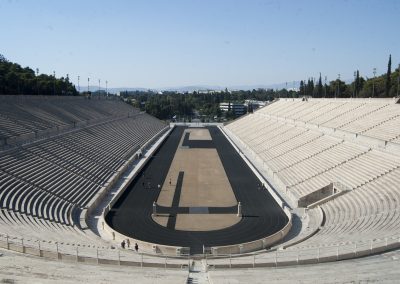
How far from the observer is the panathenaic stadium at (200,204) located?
13.4m

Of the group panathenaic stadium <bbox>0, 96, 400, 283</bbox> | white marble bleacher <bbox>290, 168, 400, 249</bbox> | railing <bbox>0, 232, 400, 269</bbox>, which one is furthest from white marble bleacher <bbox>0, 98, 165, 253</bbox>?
white marble bleacher <bbox>290, 168, 400, 249</bbox>

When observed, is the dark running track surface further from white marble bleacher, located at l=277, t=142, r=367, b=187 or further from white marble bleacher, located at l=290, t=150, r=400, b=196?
white marble bleacher, located at l=290, t=150, r=400, b=196

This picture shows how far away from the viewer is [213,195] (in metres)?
29.0

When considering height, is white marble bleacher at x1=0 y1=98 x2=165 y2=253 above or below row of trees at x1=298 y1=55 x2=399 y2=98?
below

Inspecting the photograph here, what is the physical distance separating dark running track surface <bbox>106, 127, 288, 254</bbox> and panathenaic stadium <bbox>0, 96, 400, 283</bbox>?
0.33 ft

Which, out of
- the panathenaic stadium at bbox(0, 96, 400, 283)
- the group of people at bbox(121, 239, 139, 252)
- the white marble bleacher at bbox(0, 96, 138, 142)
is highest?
the white marble bleacher at bbox(0, 96, 138, 142)

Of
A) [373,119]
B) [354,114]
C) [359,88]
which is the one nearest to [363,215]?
[373,119]

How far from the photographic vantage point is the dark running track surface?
67.7ft

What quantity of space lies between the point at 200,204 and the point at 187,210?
1.55 metres

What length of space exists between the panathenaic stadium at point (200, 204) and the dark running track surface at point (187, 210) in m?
0.10

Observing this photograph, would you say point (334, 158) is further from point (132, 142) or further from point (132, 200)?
point (132, 142)

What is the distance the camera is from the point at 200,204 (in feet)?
87.7

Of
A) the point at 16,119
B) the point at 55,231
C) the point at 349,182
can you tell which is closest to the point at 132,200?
the point at 55,231

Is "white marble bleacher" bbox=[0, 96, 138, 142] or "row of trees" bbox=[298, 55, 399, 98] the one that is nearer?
"white marble bleacher" bbox=[0, 96, 138, 142]
